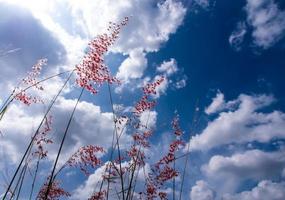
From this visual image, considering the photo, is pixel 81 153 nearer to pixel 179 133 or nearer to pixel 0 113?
pixel 0 113

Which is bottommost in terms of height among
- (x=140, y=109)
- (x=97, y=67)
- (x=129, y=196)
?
(x=129, y=196)

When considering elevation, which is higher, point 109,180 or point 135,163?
point 135,163

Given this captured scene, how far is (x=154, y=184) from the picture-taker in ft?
28.5

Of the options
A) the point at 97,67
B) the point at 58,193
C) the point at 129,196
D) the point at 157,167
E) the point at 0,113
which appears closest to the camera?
the point at 0,113

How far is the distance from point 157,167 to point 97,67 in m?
3.57

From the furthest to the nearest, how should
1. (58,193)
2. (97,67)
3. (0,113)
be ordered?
1. (58,193)
2. (97,67)
3. (0,113)

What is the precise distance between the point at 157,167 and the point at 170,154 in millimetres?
471

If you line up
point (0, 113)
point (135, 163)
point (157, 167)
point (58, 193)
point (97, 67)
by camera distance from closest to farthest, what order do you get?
point (0, 113) → point (97, 67) → point (135, 163) → point (58, 193) → point (157, 167)

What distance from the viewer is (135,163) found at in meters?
7.73

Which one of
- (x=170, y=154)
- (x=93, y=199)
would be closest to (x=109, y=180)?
(x=93, y=199)

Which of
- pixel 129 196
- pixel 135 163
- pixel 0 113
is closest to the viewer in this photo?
pixel 0 113

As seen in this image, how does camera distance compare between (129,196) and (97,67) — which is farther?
(129,196)

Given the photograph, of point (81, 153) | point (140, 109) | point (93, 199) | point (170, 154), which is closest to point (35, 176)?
point (81, 153)

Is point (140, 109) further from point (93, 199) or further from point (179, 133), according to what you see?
point (93, 199)
